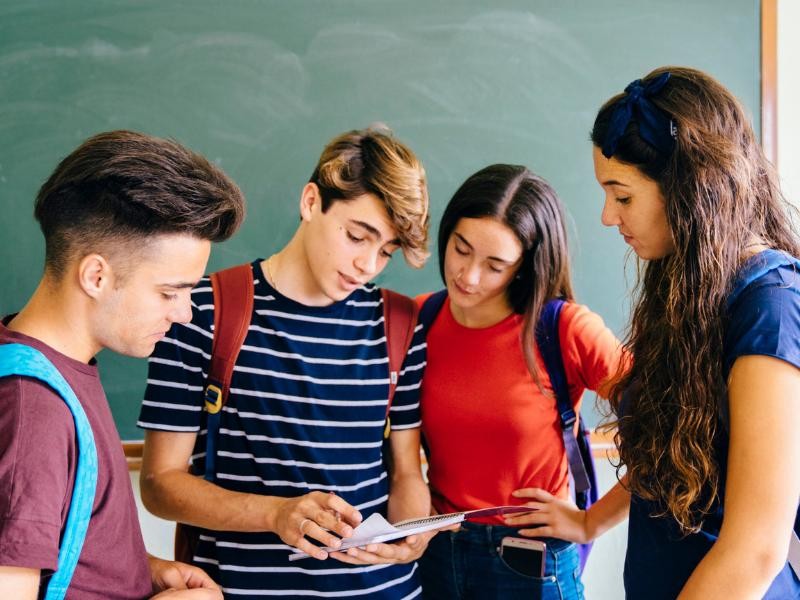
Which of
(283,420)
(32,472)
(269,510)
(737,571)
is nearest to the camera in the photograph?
(32,472)

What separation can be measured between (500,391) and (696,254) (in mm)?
636

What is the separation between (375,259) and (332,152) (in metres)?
0.24

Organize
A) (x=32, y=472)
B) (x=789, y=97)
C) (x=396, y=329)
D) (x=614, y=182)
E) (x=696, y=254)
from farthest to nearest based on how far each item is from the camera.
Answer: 1. (x=789, y=97)
2. (x=396, y=329)
3. (x=614, y=182)
4. (x=696, y=254)
5. (x=32, y=472)

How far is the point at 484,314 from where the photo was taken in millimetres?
1720

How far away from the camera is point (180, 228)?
43.5 inches

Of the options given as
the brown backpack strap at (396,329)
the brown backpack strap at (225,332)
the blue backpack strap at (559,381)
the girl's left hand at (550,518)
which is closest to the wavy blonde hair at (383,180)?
the brown backpack strap at (396,329)

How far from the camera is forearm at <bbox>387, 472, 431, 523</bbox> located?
1.52 metres

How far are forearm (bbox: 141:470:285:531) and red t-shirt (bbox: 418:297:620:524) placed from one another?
1.51 feet

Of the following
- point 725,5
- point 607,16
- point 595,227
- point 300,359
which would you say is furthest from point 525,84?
point 300,359

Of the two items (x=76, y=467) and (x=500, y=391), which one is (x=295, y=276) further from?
(x=76, y=467)

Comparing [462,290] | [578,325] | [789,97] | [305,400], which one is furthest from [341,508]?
[789,97]

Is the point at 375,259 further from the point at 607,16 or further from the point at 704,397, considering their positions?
the point at 607,16

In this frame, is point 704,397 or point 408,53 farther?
point 408,53

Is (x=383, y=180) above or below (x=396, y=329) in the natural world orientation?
above
